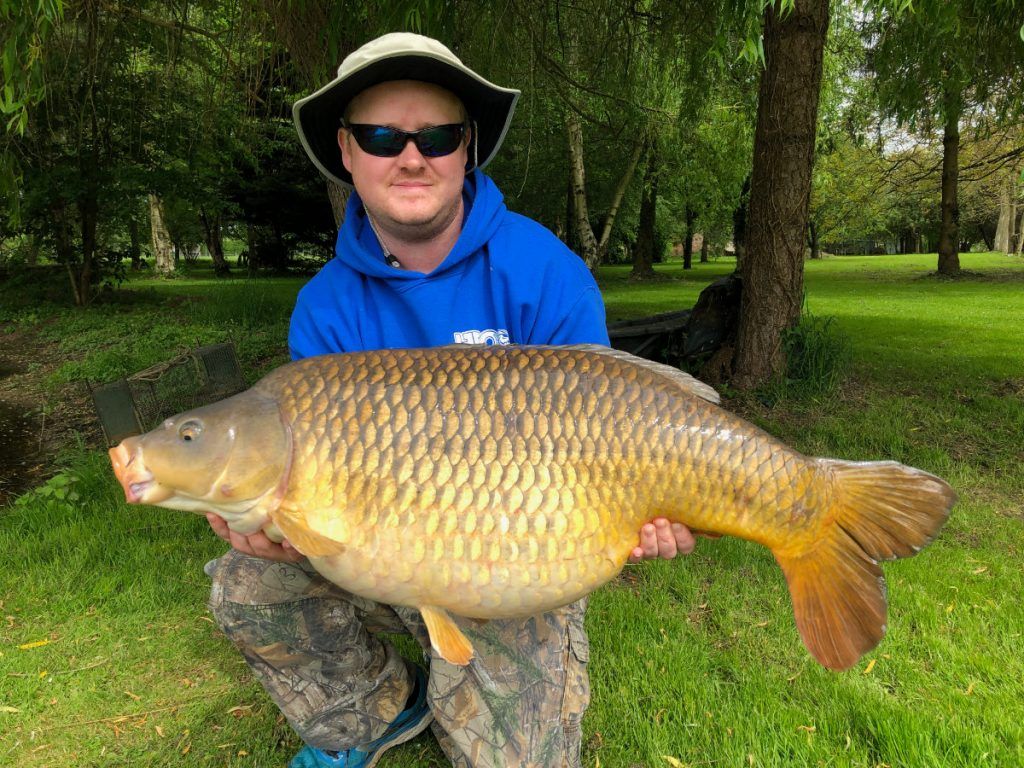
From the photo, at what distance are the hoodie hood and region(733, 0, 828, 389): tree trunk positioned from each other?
3017mm

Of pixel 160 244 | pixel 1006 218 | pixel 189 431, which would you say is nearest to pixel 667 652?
pixel 189 431

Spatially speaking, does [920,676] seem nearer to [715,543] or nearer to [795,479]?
[715,543]

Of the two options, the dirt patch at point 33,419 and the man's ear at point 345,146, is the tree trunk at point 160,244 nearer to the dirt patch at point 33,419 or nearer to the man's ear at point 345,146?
the dirt patch at point 33,419

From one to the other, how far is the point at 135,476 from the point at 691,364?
4337 millimetres

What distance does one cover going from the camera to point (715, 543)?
2857 millimetres

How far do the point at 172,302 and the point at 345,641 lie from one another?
10.2m

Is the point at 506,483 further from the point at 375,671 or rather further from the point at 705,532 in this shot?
the point at 375,671

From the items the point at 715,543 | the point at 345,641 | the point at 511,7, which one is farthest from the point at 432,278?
the point at 511,7

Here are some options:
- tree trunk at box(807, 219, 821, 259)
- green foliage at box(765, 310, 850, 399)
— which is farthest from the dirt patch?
tree trunk at box(807, 219, 821, 259)

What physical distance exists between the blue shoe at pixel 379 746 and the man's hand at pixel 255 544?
25.0 inches

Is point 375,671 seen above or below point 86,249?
below

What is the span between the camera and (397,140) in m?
1.64

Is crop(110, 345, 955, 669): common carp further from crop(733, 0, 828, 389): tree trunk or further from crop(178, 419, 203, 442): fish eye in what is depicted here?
crop(733, 0, 828, 389): tree trunk

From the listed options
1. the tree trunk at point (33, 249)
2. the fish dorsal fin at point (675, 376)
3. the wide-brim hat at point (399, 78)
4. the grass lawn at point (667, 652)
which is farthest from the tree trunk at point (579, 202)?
the tree trunk at point (33, 249)
